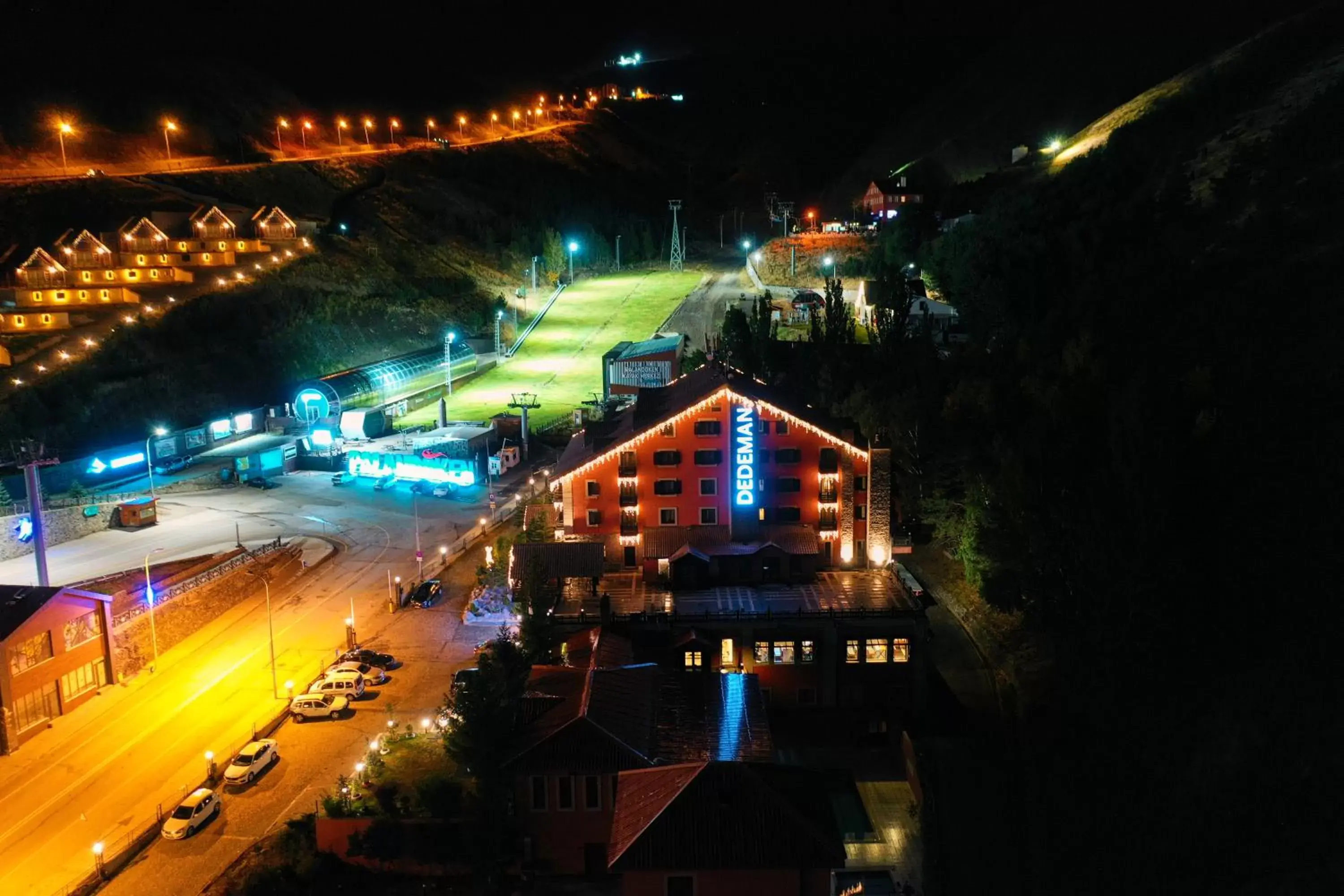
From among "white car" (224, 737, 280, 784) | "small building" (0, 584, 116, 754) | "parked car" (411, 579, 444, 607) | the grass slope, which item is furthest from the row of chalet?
the grass slope

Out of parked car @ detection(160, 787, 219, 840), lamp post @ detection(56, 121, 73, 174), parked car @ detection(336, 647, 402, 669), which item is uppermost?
lamp post @ detection(56, 121, 73, 174)

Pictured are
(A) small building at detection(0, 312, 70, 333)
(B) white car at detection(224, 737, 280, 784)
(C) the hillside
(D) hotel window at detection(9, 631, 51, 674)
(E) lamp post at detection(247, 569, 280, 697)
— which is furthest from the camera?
(A) small building at detection(0, 312, 70, 333)

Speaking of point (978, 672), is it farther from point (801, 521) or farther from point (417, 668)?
point (417, 668)

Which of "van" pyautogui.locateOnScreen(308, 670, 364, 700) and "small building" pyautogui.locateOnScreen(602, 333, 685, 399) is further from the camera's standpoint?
"small building" pyautogui.locateOnScreen(602, 333, 685, 399)

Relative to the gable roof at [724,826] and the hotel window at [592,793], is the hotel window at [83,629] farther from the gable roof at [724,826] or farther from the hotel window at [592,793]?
the gable roof at [724,826]

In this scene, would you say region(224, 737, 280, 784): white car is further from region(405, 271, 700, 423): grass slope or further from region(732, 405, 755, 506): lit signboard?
region(405, 271, 700, 423): grass slope

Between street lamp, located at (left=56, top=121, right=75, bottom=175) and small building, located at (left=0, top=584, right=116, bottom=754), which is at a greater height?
street lamp, located at (left=56, top=121, right=75, bottom=175)
